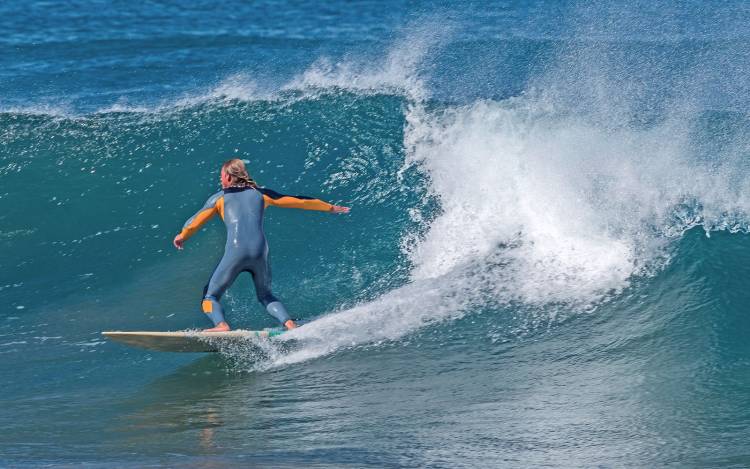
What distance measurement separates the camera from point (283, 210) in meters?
13.2

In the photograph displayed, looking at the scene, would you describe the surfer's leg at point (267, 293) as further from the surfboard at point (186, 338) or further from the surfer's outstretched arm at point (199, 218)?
the surfer's outstretched arm at point (199, 218)

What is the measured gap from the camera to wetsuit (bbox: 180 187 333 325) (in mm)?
9656

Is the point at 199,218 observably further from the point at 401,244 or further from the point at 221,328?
the point at 401,244

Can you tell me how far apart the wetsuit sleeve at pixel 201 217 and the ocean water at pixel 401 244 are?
3.78ft

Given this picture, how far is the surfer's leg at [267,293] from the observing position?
972cm

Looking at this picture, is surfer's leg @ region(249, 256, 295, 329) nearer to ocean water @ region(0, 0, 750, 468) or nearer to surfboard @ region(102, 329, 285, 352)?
surfboard @ region(102, 329, 285, 352)

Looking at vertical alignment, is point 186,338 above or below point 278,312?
below

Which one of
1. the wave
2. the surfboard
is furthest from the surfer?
the wave

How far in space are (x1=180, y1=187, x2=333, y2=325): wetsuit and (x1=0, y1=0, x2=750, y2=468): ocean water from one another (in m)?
0.49

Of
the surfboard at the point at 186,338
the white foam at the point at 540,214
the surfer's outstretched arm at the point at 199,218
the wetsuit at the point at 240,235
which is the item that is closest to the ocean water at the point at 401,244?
the white foam at the point at 540,214

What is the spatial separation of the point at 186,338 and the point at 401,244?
11.0 feet

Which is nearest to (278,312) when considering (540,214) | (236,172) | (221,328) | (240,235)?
(221,328)

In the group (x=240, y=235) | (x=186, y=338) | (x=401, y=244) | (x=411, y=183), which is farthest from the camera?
(x=411, y=183)

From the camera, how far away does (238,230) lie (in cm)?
966
